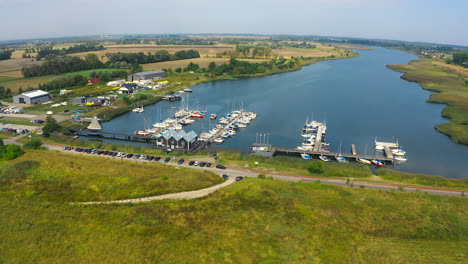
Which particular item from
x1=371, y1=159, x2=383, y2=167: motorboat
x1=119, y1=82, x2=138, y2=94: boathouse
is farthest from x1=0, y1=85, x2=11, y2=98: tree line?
x1=371, y1=159, x2=383, y2=167: motorboat

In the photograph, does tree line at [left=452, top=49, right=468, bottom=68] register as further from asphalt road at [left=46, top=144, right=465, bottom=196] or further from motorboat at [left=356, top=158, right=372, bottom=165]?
asphalt road at [left=46, top=144, right=465, bottom=196]

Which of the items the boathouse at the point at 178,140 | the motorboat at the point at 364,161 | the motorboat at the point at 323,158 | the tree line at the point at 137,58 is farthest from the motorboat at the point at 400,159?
the tree line at the point at 137,58

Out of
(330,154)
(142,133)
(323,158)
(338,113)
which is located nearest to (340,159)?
(330,154)

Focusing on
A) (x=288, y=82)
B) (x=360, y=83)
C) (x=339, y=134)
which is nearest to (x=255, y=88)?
(x=288, y=82)

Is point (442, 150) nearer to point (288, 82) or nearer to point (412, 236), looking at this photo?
point (412, 236)

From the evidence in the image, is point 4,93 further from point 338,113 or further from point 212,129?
point 338,113
